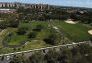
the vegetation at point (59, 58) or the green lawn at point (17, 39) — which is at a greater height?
the vegetation at point (59, 58)

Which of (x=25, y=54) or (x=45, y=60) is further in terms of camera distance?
(x=25, y=54)

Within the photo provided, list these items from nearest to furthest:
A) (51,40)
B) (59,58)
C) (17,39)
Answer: (59,58), (51,40), (17,39)

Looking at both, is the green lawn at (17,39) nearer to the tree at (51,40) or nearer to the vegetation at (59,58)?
the tree at (51,40)

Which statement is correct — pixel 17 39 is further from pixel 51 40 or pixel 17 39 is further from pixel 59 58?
pixel 59 58

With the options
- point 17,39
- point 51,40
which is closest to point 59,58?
point 51,40

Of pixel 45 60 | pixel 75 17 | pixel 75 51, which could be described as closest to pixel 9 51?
pixel 45 60

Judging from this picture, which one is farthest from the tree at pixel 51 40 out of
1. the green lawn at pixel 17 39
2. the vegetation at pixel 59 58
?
the vegetation at pixel 59 58

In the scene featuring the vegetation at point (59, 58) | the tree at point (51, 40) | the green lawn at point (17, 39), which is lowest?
the green lawn at point (17, 39)

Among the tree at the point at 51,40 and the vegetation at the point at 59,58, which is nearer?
the vegetation at the point at 59,58

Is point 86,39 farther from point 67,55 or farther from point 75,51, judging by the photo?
point 67,55

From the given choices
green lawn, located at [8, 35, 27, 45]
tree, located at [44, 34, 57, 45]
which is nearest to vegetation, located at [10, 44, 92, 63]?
tree, located at [44, 34, 57, 45]

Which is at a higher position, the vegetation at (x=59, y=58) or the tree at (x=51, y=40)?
the vegetation at (x=59, y=58)
